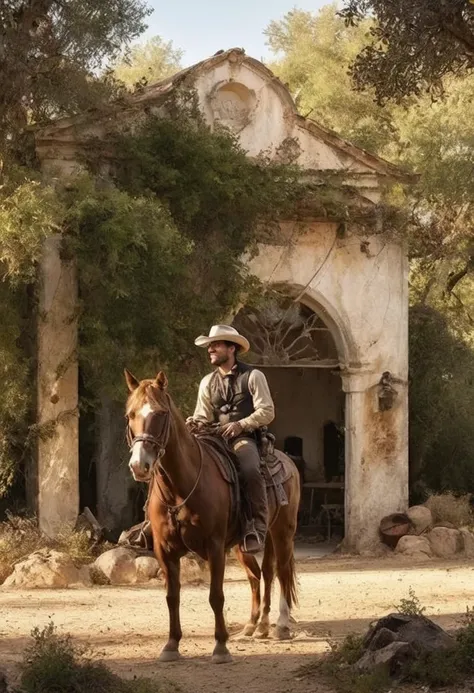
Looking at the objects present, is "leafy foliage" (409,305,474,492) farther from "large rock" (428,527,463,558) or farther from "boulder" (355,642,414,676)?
"boulder" (355,642,414,676)

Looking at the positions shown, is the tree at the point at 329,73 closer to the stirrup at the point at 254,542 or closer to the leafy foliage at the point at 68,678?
the stirrup at the point at 254,542

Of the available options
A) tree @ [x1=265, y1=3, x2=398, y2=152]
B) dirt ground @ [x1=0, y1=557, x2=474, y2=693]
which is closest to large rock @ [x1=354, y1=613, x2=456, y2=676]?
dirt ground @ [x1=0, y1=557, x2=474, y2=693]

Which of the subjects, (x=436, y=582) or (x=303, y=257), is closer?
(x=436, y=582)

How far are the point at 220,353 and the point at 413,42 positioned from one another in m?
3.50

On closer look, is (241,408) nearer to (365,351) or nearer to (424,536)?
(424,536)

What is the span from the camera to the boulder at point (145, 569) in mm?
16094

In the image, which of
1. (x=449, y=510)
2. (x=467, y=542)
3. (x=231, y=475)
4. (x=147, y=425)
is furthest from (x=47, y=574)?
(x=449, y=510)

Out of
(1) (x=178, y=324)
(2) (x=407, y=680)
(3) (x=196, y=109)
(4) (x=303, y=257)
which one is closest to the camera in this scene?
(2) (x=407, y=680)

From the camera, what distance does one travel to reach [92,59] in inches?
688

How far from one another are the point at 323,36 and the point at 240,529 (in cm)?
2445

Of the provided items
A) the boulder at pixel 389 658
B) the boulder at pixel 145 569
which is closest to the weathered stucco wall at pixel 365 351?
the boulder at pixel 145 569

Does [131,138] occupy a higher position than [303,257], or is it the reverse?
[131,138]

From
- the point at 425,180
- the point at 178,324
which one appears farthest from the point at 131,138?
the point at 425,180

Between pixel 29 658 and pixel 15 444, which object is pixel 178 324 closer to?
pixel 15 444
